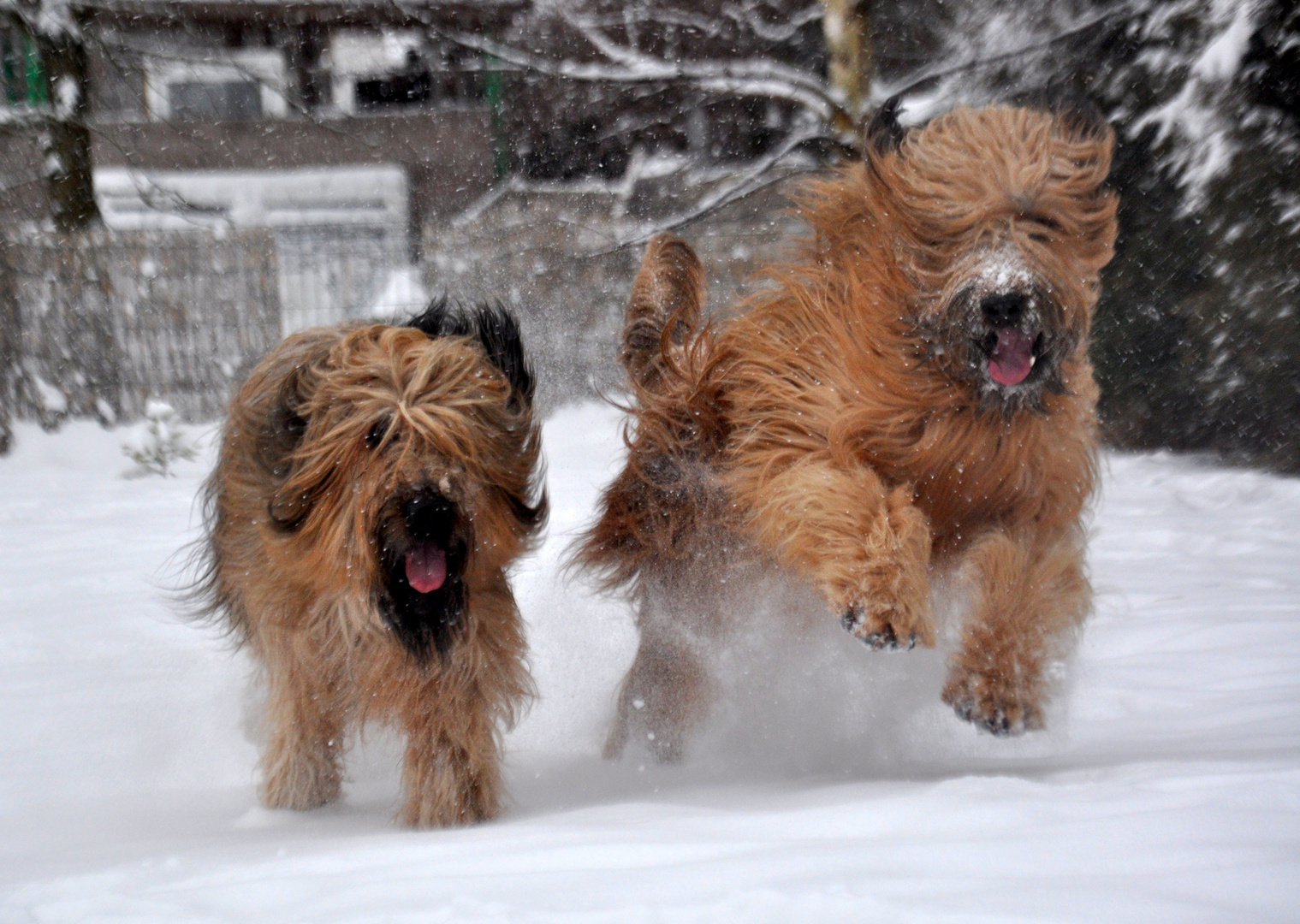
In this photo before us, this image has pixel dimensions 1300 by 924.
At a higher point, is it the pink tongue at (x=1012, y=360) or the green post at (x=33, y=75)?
the green post at (x=33, y=75)

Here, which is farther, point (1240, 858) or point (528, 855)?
point (528, 855)

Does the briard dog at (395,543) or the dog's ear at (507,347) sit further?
the dog's ear at (507,347)

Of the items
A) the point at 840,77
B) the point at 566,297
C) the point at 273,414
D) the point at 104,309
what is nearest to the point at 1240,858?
the point at 273,414

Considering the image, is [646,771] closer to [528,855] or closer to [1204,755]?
[528,855]

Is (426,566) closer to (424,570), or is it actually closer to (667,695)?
(424,570)

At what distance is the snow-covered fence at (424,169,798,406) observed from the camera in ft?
28.6

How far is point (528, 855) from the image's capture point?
2.09m

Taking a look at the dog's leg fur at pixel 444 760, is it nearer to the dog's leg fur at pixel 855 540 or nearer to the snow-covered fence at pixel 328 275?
the dog's leg fur at pixel 855 540

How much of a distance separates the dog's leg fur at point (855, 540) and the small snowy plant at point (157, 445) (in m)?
5.84

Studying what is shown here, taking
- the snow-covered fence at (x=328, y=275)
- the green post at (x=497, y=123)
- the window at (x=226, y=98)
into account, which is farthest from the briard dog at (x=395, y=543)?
the window at (x=226, y=98)

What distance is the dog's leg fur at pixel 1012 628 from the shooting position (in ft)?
A: 8.68

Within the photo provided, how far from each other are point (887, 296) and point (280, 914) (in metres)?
2.10

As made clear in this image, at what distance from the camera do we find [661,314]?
3648 millimetres

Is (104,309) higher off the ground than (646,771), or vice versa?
(104,309)
